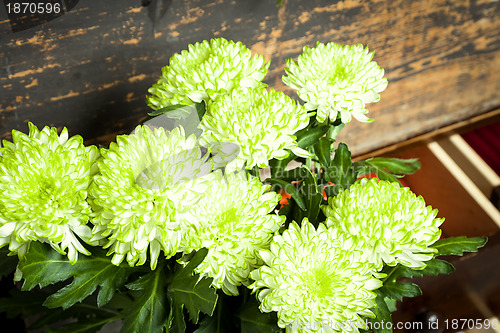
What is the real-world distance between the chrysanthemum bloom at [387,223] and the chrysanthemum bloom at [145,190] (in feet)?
0.54

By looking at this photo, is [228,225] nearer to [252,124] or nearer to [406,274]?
[252,124]

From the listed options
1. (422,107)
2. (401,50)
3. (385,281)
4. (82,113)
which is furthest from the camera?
(422,107)

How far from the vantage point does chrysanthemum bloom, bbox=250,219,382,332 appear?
1.44 ft

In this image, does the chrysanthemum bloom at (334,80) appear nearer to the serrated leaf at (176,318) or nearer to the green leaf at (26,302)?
the serrated leaf at (176,318)

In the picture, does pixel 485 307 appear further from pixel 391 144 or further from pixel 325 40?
pixel 325 40

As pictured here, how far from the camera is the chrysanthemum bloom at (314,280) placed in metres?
0.44

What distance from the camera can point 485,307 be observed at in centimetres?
103

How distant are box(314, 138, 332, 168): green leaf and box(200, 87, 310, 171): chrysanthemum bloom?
0.34ft

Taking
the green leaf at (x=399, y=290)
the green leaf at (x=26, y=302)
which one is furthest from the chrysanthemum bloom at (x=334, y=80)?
the green leaf at (x=26, y=302)

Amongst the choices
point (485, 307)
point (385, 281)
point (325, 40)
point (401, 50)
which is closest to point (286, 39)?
point (325, 40)

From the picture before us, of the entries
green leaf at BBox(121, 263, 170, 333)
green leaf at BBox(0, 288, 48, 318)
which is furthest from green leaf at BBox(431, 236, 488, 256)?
green leaf at BBox(0, 288, 48, 318)

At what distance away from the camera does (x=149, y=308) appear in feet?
1.61

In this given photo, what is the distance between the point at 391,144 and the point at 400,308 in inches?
16.8

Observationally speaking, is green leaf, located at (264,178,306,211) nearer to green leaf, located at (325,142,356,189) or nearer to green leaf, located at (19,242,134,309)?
green leaf, located at (325,142,356,189)
